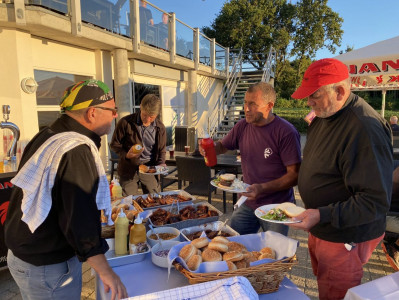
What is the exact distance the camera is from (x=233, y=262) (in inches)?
62.0

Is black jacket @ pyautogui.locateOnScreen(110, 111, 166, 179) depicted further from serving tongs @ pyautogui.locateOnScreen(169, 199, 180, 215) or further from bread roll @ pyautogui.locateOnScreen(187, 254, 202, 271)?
bread roll @ pyautogui.locateOnScreen(187, 254, 202, 271)

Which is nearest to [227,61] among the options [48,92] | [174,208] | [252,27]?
[252,27]

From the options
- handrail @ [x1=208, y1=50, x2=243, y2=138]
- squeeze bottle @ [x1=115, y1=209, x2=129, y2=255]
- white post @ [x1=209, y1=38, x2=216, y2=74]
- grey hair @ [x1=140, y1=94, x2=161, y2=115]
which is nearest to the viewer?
squeeze bottle @ [x1=115, y1=209, x2=129, y2=255]

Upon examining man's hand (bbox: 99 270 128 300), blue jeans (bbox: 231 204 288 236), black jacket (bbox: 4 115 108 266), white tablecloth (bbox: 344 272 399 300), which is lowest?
blue jeans (bbox: 231 204 288 236)

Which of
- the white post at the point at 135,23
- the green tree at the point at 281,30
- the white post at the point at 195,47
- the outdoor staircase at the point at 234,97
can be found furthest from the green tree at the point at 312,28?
the white post at the point at 135,23

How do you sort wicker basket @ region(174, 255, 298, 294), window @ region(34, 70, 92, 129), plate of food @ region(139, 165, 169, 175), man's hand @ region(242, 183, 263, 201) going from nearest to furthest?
wicker basket @ region(174, 255, 298, 294)
man's hand @ region(242, 183, 263, 201)
plate of food @ region(139, 165, 169, 175)
window @ region(34, 70, 92, 129)

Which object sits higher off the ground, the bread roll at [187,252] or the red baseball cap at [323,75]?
the red baseball cap at [323,75]

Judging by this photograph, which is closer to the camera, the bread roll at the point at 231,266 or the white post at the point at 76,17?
the bread roll at the point at 231,266

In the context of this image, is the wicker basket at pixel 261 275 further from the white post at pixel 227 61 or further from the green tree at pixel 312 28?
the green tree at pixel 312 28

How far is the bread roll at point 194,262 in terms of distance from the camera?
4.98ft

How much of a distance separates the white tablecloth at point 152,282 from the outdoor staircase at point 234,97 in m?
11.6

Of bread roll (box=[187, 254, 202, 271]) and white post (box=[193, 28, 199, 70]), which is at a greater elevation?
white post (box=[193, 28, 199, 70])

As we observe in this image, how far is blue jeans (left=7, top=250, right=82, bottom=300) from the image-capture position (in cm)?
148

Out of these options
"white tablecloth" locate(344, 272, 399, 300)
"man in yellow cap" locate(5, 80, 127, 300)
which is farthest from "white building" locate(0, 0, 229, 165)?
"white tablecloth" locate(344, 272, 399, 300)
